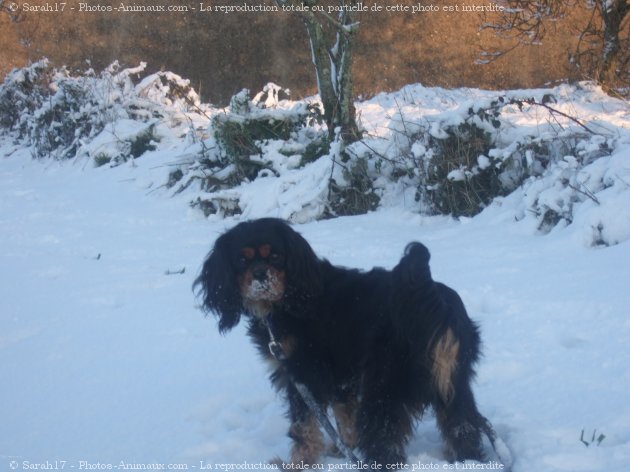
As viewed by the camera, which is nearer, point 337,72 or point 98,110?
point 337,72

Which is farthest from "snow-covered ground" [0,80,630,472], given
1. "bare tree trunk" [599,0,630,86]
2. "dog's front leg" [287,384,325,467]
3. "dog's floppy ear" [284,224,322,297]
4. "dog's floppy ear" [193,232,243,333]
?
"bare tree trunk" [599,0,630,86]

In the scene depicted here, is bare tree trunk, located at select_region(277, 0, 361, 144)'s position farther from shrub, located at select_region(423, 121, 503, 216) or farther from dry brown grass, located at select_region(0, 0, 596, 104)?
dry brown grass, located at select_region(0, 0, 596, 104)

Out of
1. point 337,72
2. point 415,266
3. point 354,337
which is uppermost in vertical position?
point 337,72

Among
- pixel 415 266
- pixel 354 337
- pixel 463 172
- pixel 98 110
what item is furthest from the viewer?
pixel 98 110

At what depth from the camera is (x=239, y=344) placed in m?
4.75

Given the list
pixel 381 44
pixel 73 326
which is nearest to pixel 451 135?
pixel 73 326

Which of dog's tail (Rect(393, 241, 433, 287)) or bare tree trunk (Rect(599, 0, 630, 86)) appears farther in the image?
bare tree trunk (Rect(599, 0, 630, 86))

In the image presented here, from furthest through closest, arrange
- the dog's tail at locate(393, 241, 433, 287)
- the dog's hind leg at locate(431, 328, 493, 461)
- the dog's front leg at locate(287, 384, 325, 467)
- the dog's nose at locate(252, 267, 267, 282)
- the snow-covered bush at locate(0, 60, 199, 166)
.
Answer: the snow-covered bush at locate(0, 60, 199, 166) < the dog's front leg at locate(287, 384, 325, 467) < the dog's nose at locate(252, 267, 267, 282) < the dog's hind leg at locate(431, 328, 493, 461) < the dog's tail at locate(393, 241, 433, 287)

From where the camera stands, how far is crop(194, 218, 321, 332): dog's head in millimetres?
3357

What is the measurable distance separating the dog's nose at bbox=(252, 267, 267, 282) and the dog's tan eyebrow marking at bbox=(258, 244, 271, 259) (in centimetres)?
9

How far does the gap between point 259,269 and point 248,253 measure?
109 millimetres

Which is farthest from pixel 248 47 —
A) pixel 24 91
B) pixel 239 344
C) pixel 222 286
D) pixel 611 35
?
pixel 222 286

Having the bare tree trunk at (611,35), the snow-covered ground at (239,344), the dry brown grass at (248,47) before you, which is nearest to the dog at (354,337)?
the snow-covered ground at (239,344)

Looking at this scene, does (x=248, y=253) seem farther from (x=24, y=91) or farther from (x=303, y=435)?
(x=24, y=91)
